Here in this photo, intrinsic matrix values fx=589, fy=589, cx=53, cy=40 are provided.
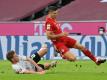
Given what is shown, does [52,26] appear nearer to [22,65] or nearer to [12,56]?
[22,65]

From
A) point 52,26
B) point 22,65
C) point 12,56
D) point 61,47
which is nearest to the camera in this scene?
point 12,56

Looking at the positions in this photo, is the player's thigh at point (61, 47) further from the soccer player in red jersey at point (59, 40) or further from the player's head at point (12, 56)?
the player's head at point (12, 56)

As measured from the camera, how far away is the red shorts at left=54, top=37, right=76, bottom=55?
13.9 m

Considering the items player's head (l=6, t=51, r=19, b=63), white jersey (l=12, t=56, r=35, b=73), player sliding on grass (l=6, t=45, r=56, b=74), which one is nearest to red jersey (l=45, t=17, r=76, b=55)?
player sliding on grass (l=6, t=45, r=56, b=74)

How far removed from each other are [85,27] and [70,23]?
582mm

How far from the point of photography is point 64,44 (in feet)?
45.8

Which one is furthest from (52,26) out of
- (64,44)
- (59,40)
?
(64,44)

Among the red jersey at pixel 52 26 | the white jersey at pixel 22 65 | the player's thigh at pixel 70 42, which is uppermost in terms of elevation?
the red jersey at pixel 52 26

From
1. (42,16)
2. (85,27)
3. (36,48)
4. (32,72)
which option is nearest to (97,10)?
(42,16)

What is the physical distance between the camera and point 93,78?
37.4ft

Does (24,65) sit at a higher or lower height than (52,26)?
lower

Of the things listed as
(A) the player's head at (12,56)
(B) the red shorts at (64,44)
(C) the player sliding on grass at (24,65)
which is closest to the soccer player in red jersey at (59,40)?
(B) the red shorts at (64,44)

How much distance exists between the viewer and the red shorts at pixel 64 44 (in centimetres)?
1391

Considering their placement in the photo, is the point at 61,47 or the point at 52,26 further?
the point at 61,47
